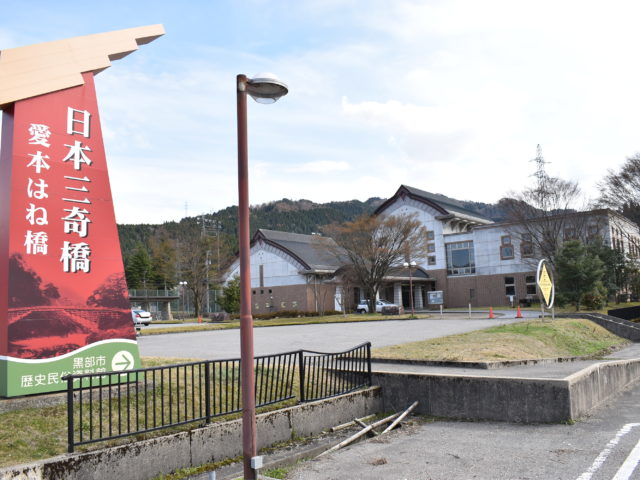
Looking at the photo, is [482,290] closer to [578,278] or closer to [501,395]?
[578,278]

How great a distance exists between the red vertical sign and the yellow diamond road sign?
660 inches

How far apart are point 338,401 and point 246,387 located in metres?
3.93

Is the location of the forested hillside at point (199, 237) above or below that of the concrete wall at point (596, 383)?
above

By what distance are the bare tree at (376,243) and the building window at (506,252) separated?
14.6 m

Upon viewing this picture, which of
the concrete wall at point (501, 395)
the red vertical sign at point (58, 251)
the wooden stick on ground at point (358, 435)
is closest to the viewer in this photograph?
the red vertical sign at point (58, 251)

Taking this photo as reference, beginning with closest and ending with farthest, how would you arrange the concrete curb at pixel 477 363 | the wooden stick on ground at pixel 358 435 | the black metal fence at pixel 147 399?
the black metal fence at pixel 147 399 → the wooden stick on ground at pixel 358 435 → the concrete curb at pixel 477 363

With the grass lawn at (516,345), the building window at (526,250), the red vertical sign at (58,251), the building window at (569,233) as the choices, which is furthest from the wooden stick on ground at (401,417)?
the building window at (526,250)

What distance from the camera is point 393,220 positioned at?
42094 mm

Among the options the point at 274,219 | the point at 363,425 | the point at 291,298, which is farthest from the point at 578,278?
the point at 274,219

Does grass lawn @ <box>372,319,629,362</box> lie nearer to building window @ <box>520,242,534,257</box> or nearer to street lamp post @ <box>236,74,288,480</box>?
street lamp post @ <box>236,74,288,480</box>

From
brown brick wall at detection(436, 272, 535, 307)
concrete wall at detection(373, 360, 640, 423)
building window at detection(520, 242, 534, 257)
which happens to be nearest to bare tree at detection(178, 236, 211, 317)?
brown brick wall at detection(436, 272, 535, 307)

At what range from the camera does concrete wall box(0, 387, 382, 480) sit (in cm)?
546

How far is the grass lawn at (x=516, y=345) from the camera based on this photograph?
13.7 metres

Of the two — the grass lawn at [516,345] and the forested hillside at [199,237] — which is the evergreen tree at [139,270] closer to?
the forested hillside at [199,237]
